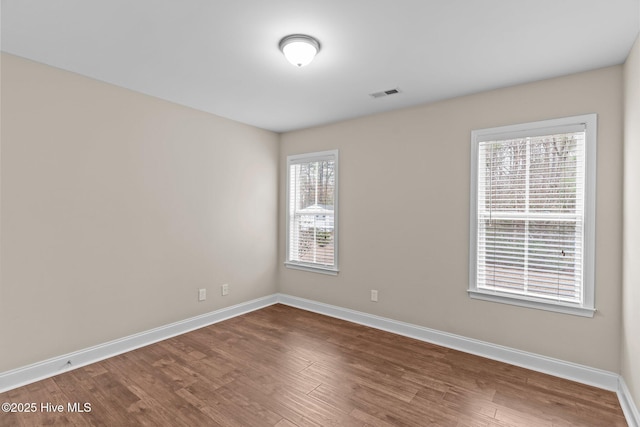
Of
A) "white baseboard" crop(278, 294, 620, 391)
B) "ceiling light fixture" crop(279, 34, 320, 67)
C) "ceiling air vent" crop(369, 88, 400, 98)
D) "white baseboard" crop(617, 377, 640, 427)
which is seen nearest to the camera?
"white baseboard" crop(617, 377, 640, 427)

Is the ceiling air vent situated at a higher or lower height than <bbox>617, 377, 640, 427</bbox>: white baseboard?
higher

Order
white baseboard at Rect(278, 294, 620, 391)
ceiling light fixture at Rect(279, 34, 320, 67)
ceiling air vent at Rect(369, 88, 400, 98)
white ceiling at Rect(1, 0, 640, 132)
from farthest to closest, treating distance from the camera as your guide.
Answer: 1. ceiling air vent at Rect(369, 88, 400, 98)
2. white baseboard at Rect(278, 294, 620, 391)
3. ceiling light fixture at Rect(279, 34, 320, 67)
4. white ceiling at Rect(1, 0, 640, 132)

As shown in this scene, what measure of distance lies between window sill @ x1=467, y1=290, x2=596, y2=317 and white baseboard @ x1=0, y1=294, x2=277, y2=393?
9.44ft

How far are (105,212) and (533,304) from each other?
3.95 metres

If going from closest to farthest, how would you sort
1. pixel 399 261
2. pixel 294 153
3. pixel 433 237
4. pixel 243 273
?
pixel 433 237 → pixel 399 261 → pixel 243 273 → pixel 294 153

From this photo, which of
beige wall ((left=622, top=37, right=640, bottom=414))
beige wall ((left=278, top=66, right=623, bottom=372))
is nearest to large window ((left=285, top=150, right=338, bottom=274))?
beige wall ((left=278, top=66, right=623, bottom=372))

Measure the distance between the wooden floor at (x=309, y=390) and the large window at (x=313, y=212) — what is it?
4.26 feet

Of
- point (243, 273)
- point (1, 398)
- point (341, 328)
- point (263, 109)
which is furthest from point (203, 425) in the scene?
point (263, 109)

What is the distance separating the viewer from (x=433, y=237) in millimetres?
3346

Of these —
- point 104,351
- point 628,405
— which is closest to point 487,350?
point 628,405

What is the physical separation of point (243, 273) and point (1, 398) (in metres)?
2.40

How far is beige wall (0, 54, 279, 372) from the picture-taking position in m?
2.44

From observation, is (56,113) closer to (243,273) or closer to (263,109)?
(263,109)

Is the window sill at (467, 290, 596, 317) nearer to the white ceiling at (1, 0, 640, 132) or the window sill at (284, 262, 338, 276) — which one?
the window sill at (284, 262, 338, 276)
